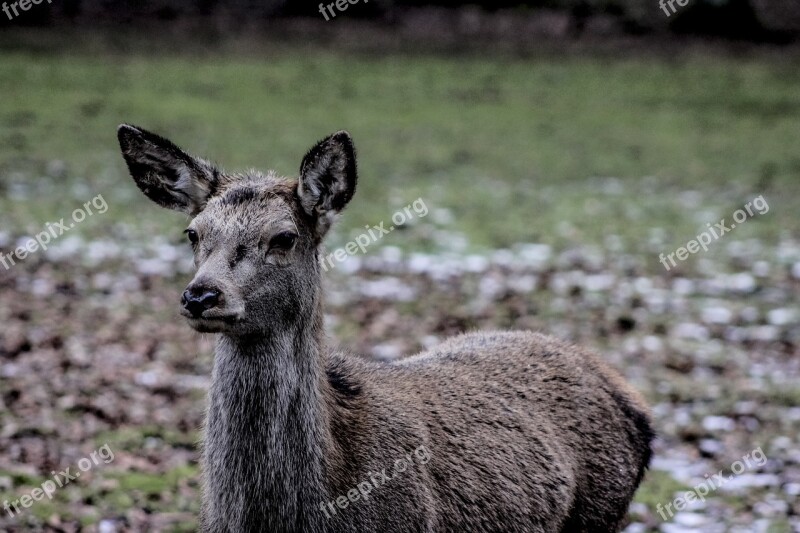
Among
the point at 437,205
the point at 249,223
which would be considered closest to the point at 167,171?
the point at 249,223

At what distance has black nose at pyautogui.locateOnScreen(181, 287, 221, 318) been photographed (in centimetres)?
445

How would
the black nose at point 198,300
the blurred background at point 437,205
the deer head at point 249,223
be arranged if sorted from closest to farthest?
the black nose at point 198,300, the deer head at point 249,223, the blurred background at point 437,205

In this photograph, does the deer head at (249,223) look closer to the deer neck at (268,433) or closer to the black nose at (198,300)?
the black nose at (198,300)

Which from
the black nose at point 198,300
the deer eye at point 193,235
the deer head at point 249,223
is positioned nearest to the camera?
the black nose at point 198,300

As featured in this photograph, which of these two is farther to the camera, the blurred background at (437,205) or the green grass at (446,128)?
the green grass at (446,128)

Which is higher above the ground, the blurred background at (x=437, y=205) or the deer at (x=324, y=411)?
the deer at (x=324, y=411)

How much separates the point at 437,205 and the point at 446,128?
7.75 metres

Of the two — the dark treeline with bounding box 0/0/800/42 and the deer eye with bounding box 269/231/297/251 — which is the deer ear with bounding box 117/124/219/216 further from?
the dark treeline with bounding box 0/0/800/42

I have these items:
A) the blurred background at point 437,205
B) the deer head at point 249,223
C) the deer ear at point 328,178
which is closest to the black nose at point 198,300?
the deer head at point 249,223

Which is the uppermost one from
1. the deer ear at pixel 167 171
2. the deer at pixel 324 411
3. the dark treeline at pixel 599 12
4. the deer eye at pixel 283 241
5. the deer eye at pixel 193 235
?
the deer ear at pixel 167 171

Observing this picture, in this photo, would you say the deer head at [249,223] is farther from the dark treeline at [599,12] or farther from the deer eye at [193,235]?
the dark treeline at [599,12]

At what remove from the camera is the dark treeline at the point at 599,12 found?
30062mm

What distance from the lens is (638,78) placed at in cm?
2867

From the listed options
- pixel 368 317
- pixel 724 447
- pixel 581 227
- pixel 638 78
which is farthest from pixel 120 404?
pixel 638 78
